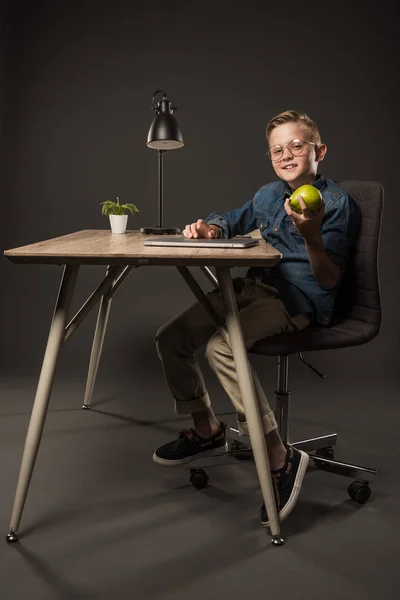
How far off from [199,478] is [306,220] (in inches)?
33.6

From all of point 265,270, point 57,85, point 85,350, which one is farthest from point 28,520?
point 57,85

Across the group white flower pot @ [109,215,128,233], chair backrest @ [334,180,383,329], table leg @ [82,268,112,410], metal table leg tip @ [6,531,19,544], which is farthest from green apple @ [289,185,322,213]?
table leg @ [82,268,112,410]

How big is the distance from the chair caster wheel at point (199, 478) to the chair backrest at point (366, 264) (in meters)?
0.67

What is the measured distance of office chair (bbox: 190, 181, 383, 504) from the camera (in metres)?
1.96

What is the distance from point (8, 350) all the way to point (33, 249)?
83.0 inches

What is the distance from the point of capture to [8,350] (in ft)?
12.0

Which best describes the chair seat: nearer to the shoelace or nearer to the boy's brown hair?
the shoelace

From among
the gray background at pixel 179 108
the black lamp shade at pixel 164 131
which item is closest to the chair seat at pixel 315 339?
the black lamp shade at pixel 164 131

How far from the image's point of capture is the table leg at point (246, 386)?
5.63ft

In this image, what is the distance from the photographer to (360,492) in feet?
6.46

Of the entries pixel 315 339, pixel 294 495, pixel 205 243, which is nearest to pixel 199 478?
pixel 294 495

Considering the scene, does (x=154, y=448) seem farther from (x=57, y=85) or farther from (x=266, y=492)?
(x=57, y=85)

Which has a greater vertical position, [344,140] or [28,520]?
[344,140]

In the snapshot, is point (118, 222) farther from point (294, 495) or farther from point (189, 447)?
point (294, 495)
